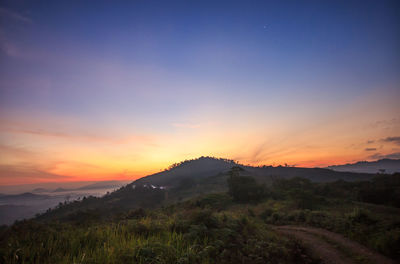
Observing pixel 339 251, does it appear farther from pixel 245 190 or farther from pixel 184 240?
pixel 245 190

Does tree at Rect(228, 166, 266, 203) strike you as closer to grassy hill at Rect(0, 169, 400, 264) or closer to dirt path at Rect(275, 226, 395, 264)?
grassy hill at Rect(0, 169, 400, 264)

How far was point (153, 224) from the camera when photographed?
8.86 metres

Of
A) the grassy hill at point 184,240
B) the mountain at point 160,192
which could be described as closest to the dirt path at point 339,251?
the grassy hill at point 184,240

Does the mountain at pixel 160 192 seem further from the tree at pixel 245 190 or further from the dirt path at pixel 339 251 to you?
the dirt path at pixel 339 251

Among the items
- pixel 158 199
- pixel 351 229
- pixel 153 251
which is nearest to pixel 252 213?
pixel 351 229

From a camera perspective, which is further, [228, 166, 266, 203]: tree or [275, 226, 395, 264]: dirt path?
[228, 166, 266, 203]: tree

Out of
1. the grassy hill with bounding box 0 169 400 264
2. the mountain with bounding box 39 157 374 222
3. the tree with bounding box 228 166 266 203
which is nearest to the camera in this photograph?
the grassy hill with bounding box 0 169 400 264

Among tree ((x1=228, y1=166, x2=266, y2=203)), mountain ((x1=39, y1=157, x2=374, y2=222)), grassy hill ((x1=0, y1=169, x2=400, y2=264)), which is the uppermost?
grassy hill ((x1=0, y1=169, x2=400, y2=264))

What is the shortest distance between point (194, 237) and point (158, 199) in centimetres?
9164

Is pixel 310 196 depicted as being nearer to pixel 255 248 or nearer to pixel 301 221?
pixel 301 221

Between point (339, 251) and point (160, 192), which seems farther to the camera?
point (160, 192)

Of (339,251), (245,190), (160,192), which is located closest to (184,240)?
(339,251)

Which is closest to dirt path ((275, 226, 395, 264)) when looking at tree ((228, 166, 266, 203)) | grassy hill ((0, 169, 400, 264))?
grassy hill ((0, 169, 400, 264))

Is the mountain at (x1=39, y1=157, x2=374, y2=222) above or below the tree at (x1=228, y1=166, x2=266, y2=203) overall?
below
